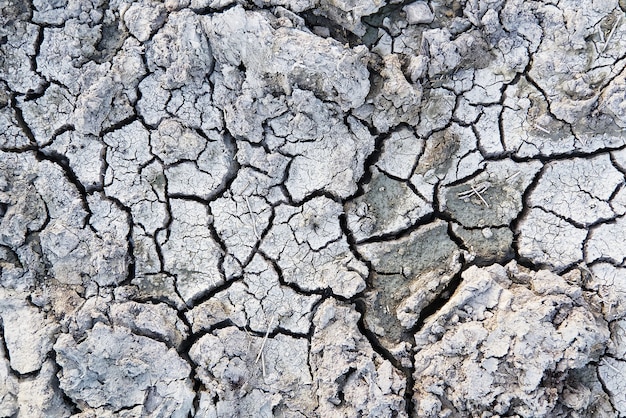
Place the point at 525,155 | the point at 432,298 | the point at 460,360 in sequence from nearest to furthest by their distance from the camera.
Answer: the point at 460,360 → the point at 432,298 → the point at 525,155

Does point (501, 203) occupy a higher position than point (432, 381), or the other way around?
point (501, 203)

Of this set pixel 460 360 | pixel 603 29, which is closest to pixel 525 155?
pixel 603 29

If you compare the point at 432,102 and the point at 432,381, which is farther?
the point at 432,102

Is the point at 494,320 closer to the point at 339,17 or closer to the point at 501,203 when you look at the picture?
the point at 501,203

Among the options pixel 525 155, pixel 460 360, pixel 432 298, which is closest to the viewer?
pixel 460 360

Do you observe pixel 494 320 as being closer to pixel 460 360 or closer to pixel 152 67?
pixel 460 360

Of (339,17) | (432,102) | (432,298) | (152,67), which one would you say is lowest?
(432,298)
